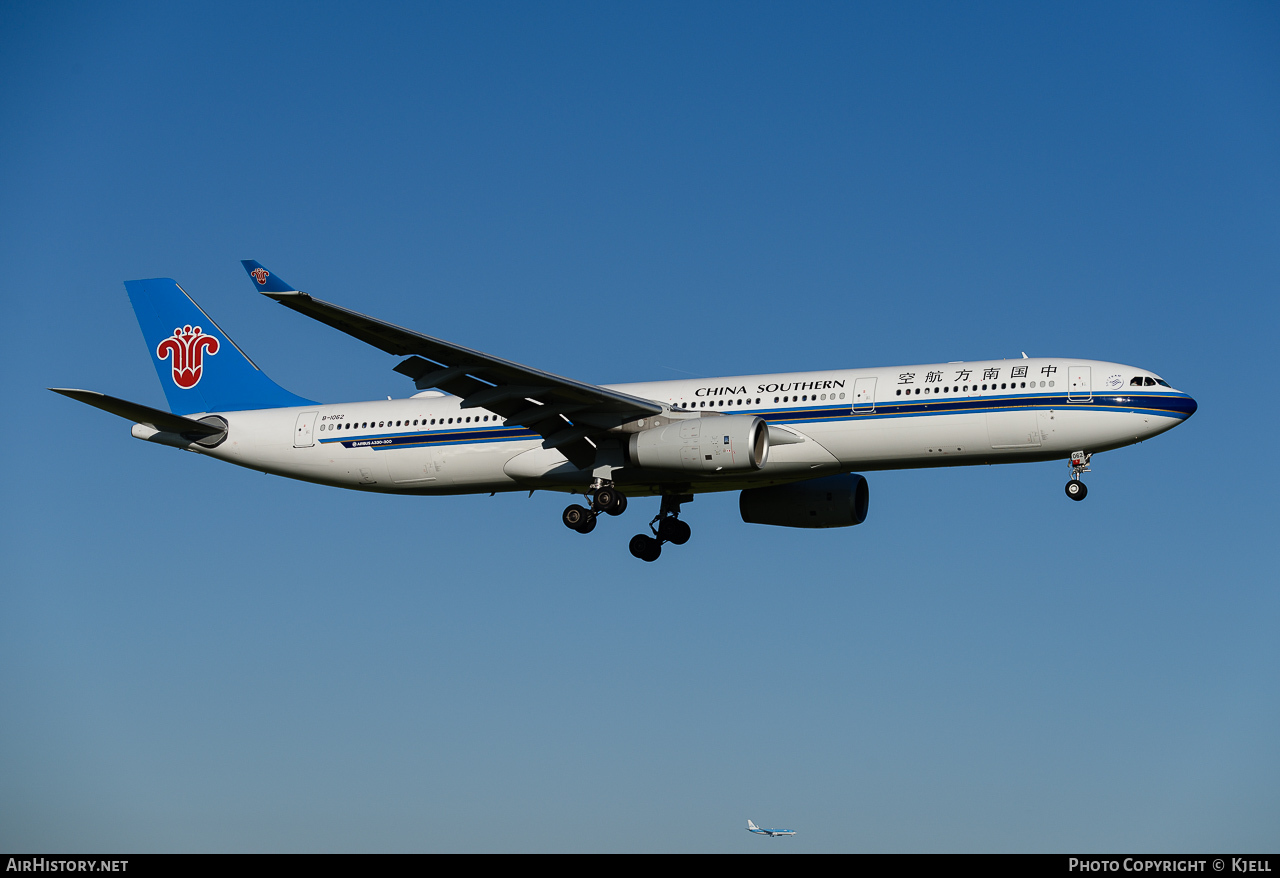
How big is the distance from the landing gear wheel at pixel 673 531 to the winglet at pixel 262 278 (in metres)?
14.8

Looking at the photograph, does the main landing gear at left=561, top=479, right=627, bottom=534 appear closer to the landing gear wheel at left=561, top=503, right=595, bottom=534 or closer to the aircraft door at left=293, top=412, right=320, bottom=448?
the landing gear wheel at left=561, top=503, right=595, bottom=534

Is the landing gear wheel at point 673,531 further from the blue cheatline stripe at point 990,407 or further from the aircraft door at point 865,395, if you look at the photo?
the aircraft door at point 865,395

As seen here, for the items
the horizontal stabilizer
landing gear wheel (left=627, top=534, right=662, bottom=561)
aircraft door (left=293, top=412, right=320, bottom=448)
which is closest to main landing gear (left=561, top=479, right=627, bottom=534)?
landing gear wheel (left=627, top=534, right=662, bottom=561)

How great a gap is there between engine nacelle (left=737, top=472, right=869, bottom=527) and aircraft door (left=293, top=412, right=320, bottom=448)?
40.8ft

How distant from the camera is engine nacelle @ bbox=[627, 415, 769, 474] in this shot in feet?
113

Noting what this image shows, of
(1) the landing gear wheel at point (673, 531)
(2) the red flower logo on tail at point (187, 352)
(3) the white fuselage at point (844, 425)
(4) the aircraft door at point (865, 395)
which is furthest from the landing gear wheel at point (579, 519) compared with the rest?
(2) the red flower logo on tail at point (187, 352)

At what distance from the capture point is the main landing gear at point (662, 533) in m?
41.3

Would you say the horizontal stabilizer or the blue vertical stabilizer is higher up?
the blue vertical stabilizer

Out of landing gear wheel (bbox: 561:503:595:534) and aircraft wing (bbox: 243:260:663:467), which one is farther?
landing gear wheel (bbox: 561:503:595:534)

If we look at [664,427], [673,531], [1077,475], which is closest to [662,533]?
[673,531]

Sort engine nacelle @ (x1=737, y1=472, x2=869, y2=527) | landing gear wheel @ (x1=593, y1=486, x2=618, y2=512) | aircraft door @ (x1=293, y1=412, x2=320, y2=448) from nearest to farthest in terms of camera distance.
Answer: landing gear wheel @ (x1=593, y1=486, x2=618, y2=512), engine nacelle @ (x1=737, y1=472, x2=869, y2=527), aircraft door @ (x1=293, y1=412, x2=320, y2=448)

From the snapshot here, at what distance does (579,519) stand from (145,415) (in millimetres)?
12338

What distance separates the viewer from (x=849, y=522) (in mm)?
39969
